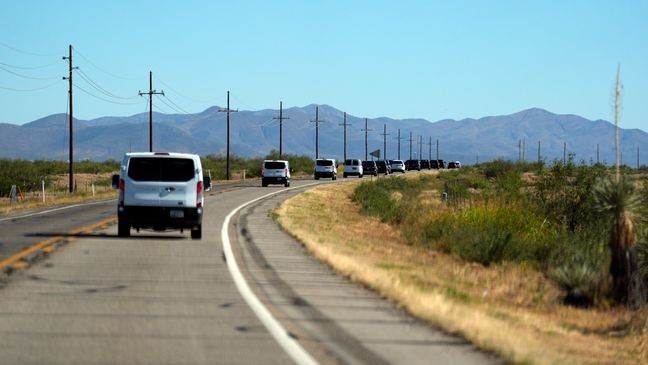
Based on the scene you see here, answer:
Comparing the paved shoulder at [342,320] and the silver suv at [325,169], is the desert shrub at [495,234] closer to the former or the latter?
the paved shoulder at [342,320]

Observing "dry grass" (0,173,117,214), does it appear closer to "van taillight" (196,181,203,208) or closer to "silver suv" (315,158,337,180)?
"van taillight" (196,181,203,208)

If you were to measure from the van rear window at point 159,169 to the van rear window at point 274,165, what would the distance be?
146 ft

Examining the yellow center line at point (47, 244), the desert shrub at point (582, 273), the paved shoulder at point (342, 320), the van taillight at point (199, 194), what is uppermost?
the van taillight at point (199, 194)

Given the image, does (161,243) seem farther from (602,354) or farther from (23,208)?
(23,208)

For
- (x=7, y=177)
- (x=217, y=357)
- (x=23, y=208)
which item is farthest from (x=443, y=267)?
(x=7, y=177)

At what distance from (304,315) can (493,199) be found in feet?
95.5

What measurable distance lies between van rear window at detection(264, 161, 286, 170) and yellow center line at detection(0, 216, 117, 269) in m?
37.6

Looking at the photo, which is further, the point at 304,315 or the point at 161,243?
the point at 161,243

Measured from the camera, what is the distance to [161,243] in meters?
23.6

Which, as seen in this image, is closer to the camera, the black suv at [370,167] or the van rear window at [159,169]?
the van rear window at [159,169]

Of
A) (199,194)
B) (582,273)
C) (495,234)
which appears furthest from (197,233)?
(582,273)

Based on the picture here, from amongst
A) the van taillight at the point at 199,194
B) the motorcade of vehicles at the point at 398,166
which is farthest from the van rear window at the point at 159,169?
the motorcade of vehicles at the point at 398,166

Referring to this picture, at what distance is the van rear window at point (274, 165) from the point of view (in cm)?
6931

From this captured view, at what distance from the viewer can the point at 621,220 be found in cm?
1903
